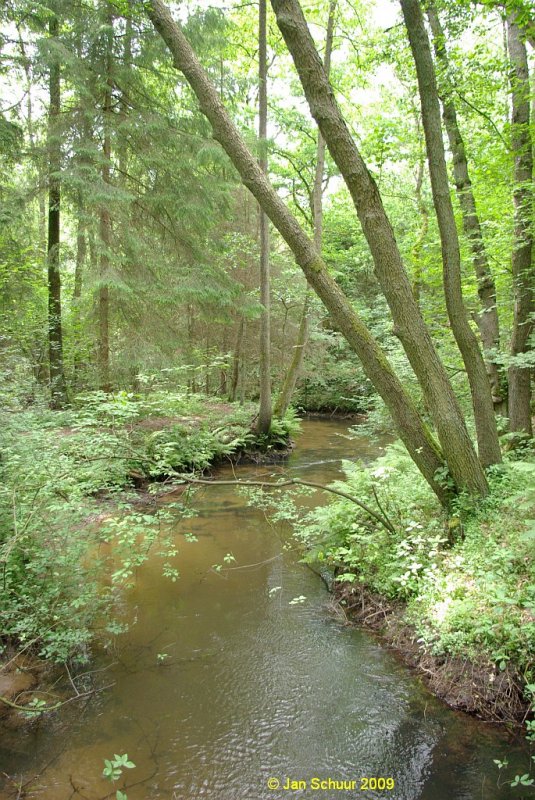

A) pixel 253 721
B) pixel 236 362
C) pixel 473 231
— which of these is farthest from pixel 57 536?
pixel 236 362

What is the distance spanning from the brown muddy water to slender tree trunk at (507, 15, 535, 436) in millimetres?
3914

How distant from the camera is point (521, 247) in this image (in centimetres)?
604

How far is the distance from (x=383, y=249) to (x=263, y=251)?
25.1 ft

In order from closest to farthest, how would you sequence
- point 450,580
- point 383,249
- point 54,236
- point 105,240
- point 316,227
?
point 450,580, point 383,249, point 105,240, point 54,236, point 316,227

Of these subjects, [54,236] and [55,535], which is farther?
[54,236]

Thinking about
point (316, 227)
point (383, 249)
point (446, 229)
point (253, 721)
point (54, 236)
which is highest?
point (316, 227)

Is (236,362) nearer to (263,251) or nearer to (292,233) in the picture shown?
(263,251)

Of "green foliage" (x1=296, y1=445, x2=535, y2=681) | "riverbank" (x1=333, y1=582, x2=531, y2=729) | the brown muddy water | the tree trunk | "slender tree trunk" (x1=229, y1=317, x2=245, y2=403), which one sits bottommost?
the brown muddy water

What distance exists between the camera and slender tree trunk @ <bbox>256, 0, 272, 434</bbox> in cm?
1049

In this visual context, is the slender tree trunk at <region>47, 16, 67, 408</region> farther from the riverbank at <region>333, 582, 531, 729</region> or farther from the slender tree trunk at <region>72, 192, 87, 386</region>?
the riverbank at <region>333, 582, 531, 729</region>

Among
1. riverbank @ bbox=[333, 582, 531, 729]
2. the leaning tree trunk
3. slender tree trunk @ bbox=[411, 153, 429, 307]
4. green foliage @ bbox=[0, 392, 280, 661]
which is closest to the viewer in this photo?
riverbank @ bbox=[333, 582, 531, 729]

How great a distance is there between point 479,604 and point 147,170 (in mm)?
10840

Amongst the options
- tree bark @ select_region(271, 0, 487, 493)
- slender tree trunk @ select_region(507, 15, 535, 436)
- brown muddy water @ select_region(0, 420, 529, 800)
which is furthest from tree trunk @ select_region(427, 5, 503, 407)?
brown muddy water @ select_region(0, 420, 529, 800)

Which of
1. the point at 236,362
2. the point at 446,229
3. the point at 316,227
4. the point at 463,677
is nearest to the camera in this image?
the point at 463,677
